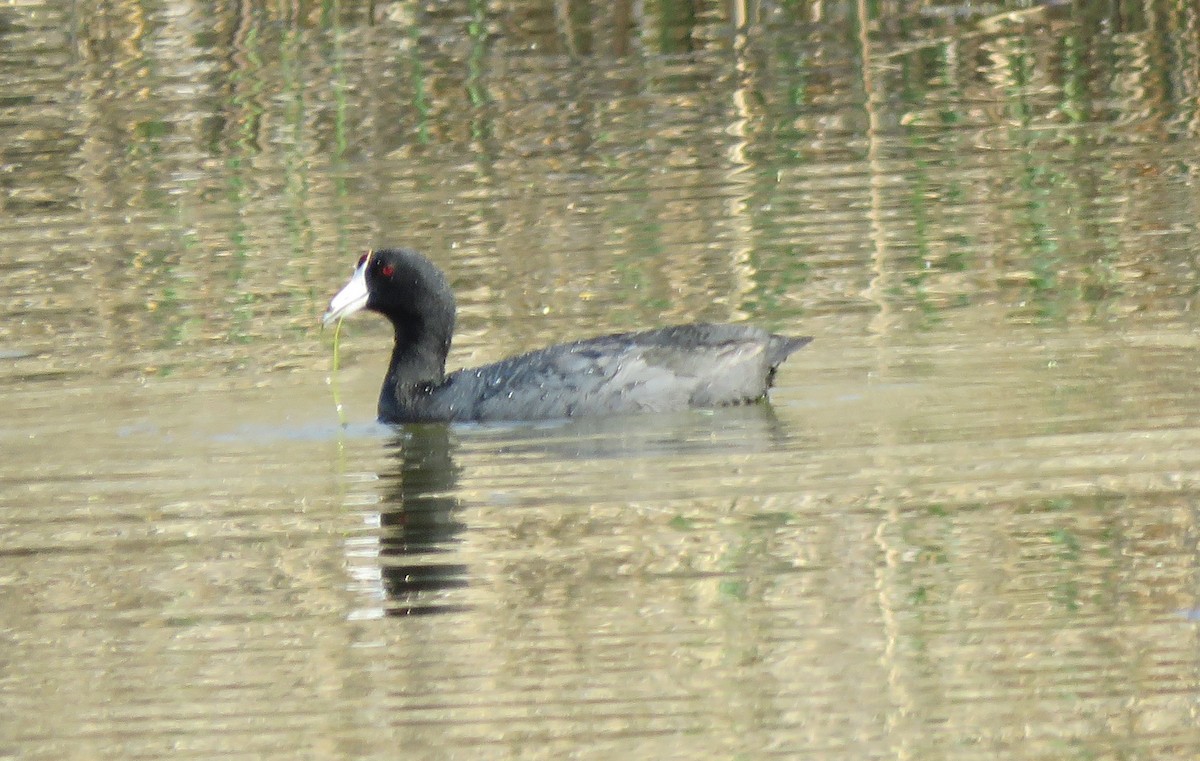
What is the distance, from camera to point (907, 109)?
43.7 ft

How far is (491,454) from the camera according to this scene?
7.50 meters

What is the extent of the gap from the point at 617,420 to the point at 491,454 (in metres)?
0.50

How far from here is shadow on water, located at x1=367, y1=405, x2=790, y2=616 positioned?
626 centimetres

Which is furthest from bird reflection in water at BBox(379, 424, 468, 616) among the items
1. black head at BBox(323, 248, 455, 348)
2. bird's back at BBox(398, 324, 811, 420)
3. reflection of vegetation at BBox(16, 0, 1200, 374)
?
reflection of vegetation at BBox(16, 0, 1200, 374)

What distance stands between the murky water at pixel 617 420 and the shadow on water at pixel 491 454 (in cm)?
3

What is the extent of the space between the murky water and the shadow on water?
0.09 feet

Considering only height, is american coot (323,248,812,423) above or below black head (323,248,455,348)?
below

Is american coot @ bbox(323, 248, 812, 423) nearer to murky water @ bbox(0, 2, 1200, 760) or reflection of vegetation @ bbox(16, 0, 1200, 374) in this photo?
murky water @ bbox(0, 2, 1200, 760)

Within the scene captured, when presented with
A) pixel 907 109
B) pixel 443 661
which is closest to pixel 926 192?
pixel 907 109

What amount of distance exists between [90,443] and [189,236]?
3.77 meters

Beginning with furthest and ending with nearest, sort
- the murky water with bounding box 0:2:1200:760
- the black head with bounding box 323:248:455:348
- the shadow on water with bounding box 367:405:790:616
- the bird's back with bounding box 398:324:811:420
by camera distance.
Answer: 1. the black head with bounding box 323:248:455:348
2. the bird's back with bounding box 398:324:811:420
3. the shadow on water with bounding box 367:405:790:616
4. the murky water with bounding box 0:2:1200:760

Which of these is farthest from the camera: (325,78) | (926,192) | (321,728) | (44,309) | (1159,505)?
(325,78)

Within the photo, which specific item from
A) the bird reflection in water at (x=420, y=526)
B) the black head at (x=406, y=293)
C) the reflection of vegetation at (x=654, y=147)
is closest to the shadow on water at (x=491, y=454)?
the bird reflection in water at (x=420, y=526)

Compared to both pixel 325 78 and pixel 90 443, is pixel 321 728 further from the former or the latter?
pixel 325 78
